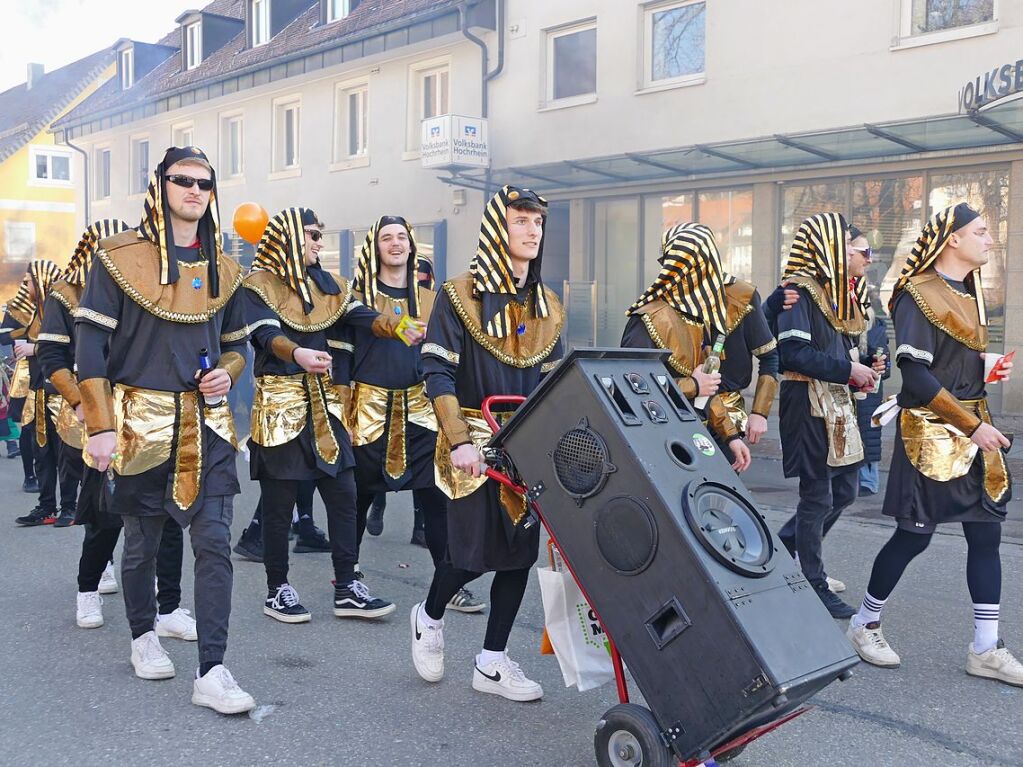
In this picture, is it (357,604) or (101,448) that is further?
(357,604)

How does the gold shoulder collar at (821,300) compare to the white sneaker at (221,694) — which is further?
the gold shoulder collar at (821,300)

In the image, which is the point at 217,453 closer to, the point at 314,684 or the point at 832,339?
the point at 314,684

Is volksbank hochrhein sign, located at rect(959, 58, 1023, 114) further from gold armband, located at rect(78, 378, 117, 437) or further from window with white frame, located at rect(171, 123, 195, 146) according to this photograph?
window with white frame, located at rect(171, 123, 195, 146)

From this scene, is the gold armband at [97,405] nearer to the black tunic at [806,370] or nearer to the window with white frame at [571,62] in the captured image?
the black tunic at [806,370]

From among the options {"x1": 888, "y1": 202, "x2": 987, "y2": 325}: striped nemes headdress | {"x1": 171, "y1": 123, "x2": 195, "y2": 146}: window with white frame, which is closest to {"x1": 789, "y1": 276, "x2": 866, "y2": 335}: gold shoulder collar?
{"x1": 888, "y1": 202, "x2": 987, "y2": 325}: striped nemes headdress

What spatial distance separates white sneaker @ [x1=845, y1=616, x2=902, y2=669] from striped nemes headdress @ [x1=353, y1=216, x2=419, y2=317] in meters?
2.80

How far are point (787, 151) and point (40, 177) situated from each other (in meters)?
27.8

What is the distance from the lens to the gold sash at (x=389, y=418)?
5746 millimetres

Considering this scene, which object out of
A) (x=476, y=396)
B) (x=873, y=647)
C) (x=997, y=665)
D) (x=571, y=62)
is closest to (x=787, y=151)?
(x=571, y=62)

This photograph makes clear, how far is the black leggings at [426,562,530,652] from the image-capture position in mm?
4070

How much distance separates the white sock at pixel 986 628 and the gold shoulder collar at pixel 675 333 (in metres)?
1.49

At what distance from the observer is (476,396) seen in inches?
164

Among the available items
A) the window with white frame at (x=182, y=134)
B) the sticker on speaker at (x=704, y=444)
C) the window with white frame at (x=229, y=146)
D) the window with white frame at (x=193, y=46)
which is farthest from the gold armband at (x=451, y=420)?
the window with white frame at (x=193, y=46)

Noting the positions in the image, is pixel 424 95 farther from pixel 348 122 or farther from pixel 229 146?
pixel 229 146
